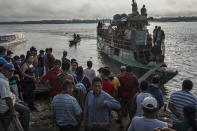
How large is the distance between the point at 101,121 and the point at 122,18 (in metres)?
21.3

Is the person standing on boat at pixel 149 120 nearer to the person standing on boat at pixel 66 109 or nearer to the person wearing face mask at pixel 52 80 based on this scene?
the person standing on boat at pixel 66 109

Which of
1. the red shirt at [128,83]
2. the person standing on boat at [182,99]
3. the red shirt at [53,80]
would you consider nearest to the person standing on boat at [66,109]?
the person standing on boat at [182,99]

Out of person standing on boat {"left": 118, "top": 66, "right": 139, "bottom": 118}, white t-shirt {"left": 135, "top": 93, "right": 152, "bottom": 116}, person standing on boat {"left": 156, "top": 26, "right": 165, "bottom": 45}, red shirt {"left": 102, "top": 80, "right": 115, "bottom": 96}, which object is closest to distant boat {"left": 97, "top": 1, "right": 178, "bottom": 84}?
person standing on boat {"left": 156, "top": 26, "right": 165, "bottom": 45}

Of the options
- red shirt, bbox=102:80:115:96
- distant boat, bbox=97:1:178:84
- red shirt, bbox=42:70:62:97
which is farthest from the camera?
distant boat, bbox=97:1:178:84

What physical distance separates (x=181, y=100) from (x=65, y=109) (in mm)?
2506

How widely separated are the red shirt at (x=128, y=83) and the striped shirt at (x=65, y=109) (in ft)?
9.21

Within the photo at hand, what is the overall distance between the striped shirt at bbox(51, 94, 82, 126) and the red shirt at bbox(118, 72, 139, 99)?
2.81m

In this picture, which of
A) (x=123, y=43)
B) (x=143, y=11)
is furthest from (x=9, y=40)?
(x=143, y=11)

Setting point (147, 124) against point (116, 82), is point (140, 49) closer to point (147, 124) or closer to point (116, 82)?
point (116, 82)

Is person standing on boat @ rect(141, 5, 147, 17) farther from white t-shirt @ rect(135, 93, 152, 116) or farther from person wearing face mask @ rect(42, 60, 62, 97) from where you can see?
white t-shirt @ rect(135, 93, 152, 116)

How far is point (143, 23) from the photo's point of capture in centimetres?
2352

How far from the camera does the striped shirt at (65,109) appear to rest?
4.57 meters

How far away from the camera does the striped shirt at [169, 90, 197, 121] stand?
16.4ft

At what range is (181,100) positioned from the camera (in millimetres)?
5094
